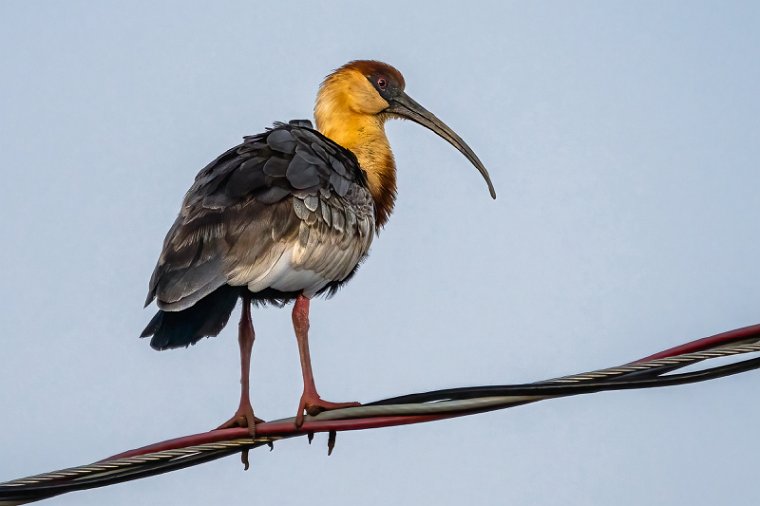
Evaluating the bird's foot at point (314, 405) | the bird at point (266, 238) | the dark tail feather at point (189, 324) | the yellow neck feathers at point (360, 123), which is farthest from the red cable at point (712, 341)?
the yellow neck feathers at point (360, 123)

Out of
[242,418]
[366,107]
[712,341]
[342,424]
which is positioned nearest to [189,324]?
[242,418]

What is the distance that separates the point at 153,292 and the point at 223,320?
418 millimetres

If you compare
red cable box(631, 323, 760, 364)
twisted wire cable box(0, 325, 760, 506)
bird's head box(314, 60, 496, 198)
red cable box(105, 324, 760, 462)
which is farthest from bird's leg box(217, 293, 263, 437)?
red cable box(631, 323, 760, 364)

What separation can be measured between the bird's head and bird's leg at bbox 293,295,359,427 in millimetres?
2096

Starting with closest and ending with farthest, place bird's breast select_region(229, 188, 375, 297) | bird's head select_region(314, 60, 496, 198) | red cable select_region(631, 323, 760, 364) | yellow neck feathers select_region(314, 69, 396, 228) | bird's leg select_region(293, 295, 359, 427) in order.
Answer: red cable select_region(631, 323, 760, 364)
bird's leg select_region(293, 295, 359, 427)
bird's breast select_region(229, 188, 375, 297)
yellow neck feathers select_region(314, 69, 396, 228)
bird's head select_region(314, 60, 496, 198)

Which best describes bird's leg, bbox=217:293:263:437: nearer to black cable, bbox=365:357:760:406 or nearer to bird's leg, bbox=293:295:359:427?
bird's leg, bbox=293:295:359:427

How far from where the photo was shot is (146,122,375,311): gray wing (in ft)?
22.5

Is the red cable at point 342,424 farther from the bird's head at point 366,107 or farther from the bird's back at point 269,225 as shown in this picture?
the bird's head at point 366,107

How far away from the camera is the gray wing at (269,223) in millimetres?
6852

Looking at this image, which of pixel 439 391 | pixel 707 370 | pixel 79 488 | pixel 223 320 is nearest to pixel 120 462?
pixel 79 488

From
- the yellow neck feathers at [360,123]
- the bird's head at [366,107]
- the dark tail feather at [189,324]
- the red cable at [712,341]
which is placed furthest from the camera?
the bird's head at [366,107]

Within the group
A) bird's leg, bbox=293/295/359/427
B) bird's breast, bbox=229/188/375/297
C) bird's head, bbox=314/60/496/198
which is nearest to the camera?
bird's leg, bbox=293/295/359/427

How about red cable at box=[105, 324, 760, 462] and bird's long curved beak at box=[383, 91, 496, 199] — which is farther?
bird's long curved beak at box=[383, 91, 496, 199]

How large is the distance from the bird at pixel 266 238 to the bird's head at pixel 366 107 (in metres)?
0.56
